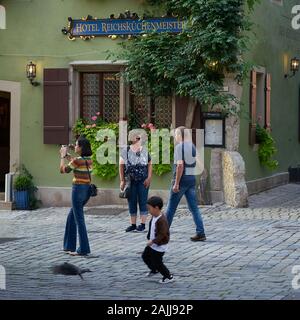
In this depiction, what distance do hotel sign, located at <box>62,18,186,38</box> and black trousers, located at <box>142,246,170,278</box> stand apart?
840cm

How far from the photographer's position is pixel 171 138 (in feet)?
55.0

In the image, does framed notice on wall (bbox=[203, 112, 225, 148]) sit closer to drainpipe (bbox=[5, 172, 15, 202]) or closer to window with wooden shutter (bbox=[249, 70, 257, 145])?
window with wooden shutter (bbox=[249, 70, 257, 145])

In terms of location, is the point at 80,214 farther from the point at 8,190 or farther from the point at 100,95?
the point at 100,95

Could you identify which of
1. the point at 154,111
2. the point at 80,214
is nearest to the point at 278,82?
the point at 154,111

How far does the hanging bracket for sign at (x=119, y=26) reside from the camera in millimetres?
16875

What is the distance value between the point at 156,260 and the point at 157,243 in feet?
0.66

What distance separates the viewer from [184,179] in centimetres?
1201

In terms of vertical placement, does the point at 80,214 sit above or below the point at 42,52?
below

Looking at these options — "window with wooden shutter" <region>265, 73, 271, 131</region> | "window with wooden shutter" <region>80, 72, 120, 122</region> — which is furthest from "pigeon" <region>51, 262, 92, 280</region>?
"window with wooden shutter" <region>265, 73, 271, 131</region>

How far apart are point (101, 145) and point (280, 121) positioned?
601 cm

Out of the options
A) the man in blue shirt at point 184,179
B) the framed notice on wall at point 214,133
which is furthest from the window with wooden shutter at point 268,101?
the man in blue shirt at point 184,179

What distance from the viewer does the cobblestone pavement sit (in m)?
8.62
